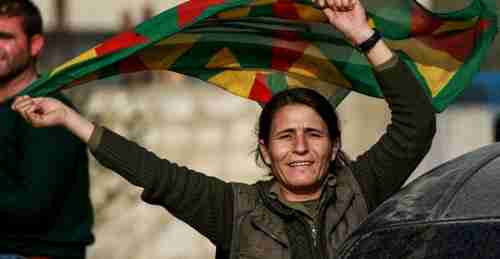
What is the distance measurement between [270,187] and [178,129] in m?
9.79

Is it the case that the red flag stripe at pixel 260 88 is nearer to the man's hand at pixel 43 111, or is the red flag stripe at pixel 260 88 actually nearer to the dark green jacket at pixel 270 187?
the dark green jacket at pixel 270 187

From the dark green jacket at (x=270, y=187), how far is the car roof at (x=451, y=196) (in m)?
0.67

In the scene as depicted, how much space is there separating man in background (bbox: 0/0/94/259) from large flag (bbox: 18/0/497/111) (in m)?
0.59

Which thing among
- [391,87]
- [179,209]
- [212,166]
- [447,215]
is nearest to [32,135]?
[179,209]

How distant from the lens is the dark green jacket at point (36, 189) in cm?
635

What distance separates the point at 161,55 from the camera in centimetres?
589

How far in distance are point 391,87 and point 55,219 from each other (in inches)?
→ 65.3

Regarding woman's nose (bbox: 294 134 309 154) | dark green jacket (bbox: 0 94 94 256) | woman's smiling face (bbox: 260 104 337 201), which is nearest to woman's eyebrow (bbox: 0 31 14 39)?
dark green jacket (bbox: 0 94 94 256)

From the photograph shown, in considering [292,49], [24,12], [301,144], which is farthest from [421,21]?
[24,12]

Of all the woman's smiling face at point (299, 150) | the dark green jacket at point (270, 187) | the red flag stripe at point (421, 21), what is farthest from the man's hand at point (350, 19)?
the red flag stripe at point (421, 21)

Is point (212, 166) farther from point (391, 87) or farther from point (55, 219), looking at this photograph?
point (391, 87)

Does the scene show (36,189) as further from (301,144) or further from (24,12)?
(301,144)

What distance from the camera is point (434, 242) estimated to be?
4.20 metres

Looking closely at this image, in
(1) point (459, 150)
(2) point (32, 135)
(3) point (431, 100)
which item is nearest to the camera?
(3) point (431, 100)
